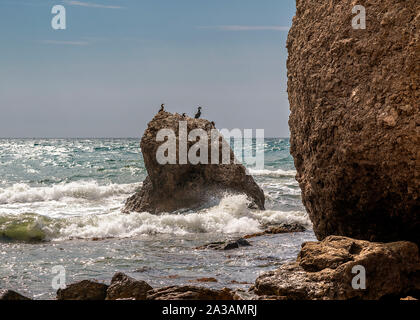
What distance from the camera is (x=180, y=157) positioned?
13648mm

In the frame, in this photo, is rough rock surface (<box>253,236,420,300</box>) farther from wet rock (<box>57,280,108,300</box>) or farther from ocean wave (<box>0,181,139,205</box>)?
ocean wave (<box>0,181,139,205</box>)

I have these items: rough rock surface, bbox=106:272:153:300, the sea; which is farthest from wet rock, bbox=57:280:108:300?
the sea

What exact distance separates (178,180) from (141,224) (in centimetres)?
200

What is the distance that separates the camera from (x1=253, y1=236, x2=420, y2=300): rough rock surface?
15.8 feet

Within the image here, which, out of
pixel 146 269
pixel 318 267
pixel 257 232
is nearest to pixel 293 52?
pixel 318 267

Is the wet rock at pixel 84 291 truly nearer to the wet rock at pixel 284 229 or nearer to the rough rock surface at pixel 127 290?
the rough rock surface at pixel 127 290

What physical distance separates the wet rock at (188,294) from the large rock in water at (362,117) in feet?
5.71

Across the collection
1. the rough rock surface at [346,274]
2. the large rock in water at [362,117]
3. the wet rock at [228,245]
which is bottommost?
the wet rock at [228,245]

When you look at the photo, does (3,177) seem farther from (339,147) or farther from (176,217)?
(339,147)

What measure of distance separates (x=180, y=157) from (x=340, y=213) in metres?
8.03

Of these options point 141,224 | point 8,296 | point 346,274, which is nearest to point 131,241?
point 141,224

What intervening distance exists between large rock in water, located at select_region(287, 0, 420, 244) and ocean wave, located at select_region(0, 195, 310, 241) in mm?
5894

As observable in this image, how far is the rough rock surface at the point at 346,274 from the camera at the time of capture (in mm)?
4801

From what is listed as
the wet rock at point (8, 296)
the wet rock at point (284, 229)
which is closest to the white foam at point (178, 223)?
the wet rock at point (284, 229)
